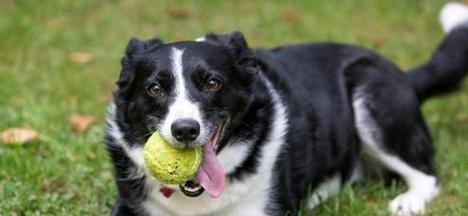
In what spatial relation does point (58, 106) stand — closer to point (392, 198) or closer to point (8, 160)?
point (8, 160)

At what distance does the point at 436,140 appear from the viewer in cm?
526

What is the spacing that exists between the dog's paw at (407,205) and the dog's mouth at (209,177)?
1283 millimetres

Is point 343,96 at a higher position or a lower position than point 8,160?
higher

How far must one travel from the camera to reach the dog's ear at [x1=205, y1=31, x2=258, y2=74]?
371 cm

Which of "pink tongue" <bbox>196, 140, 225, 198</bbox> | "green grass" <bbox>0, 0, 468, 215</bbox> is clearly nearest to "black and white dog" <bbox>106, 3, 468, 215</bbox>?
"pink tongue" <bbox>196, 140, 225, 198</bbox>

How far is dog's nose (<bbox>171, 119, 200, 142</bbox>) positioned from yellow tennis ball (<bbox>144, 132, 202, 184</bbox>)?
106 mm

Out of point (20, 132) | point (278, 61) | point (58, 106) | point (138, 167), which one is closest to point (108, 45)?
point (58, 106)

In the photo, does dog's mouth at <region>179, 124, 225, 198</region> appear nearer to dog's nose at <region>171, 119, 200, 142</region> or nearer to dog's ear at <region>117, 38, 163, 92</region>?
dog's nose at <region>171, 119, 200, 142</region>

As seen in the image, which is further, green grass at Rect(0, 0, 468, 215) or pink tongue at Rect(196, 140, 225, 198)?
green grass at Rect(0, 0, 468, 215)

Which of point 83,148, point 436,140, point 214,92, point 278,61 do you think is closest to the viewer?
point 214,92

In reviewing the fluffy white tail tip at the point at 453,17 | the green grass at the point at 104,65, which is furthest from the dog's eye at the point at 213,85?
the fluffy white tail tip at the point at 453,17

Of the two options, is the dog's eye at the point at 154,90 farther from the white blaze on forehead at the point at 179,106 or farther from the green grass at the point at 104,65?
Answer: the green grass at the point at 104,65

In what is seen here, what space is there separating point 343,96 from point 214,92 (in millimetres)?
1295

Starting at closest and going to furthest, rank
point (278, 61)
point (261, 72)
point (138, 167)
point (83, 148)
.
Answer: point (138, 167)
point (261, 72)
point (278, 61)
point (83, 148)
